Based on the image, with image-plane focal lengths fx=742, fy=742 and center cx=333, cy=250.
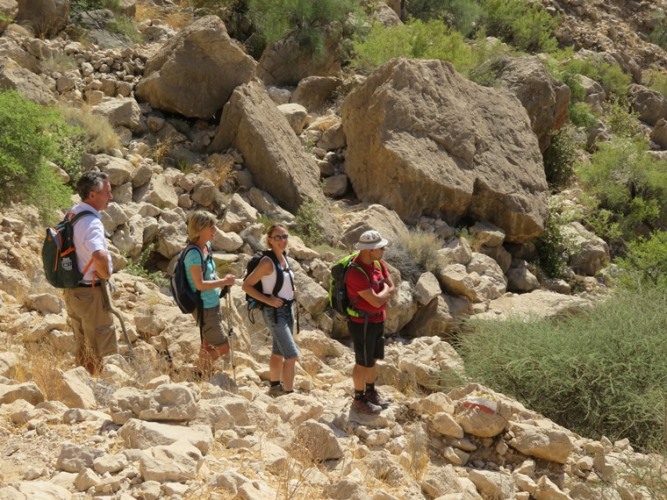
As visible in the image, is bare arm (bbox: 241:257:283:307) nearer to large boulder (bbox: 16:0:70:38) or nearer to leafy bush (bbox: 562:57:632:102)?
large boulder (bbox: 16:0:70:38)

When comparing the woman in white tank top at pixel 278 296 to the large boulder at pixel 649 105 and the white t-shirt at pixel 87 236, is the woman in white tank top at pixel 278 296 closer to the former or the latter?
the white t-shirt at pixel 87 236

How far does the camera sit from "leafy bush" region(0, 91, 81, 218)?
787 centimetres

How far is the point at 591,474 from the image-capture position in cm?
559

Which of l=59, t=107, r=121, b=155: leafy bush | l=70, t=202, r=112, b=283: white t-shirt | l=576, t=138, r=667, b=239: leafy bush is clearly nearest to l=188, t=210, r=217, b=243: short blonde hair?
l=70, t=202, r=112, b=283: white t-shirt

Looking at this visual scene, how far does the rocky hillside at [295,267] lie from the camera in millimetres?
4195

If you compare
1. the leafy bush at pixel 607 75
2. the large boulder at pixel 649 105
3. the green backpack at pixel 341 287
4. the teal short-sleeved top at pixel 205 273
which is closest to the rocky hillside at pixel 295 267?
the teal short-sleeved top at pixel 205 273

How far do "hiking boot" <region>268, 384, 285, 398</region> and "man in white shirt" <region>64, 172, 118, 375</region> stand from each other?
1275 mm

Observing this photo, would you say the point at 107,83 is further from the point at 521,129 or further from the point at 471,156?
the point at 521,129

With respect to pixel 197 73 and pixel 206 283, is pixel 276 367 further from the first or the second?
pixel 197 73

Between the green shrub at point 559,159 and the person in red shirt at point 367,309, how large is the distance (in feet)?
40.1

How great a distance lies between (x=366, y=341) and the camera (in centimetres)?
575

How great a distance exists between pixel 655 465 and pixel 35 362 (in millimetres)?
4471

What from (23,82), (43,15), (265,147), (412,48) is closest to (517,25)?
(412,48)

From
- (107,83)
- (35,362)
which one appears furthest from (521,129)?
(35,362)
